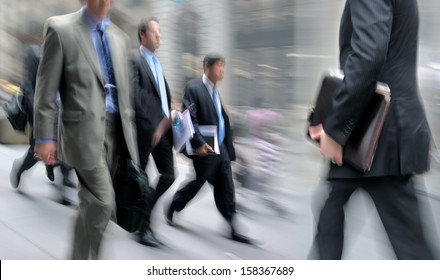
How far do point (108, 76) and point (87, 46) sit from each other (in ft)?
0.75

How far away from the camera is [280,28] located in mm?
7766

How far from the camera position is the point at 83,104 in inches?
100.0

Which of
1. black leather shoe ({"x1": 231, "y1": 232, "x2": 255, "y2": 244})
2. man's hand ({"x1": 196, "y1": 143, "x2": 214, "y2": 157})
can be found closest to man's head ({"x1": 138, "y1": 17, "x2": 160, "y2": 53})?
man's hand ({"x1": 196, "y1": 143, "x2": 214, "y2": 157})

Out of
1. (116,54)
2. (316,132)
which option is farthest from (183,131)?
(316,132)

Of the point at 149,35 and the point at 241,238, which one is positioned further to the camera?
the point at 241,238

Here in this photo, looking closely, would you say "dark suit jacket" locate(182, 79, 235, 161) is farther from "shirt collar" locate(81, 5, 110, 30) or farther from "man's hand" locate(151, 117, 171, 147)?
"shirt collar" locate(81, 5, 110, 30)

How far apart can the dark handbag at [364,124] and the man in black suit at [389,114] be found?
4 centimetres

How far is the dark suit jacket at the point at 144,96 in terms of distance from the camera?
3.57 meters

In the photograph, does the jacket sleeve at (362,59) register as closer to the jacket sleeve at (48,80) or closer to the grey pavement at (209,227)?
the grey pavement at (209,227)

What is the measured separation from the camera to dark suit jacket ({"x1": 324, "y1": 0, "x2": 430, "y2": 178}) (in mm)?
1918

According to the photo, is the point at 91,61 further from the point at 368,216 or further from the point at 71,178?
the point at 71,178

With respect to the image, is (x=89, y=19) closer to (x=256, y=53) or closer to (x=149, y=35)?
(x=149, y=35)

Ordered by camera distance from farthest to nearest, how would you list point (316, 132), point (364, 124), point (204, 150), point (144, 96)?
point (204, 150) → point (144, 96) → point (316, 132) → point (364, 124)

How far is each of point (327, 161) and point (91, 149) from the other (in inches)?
48.5
